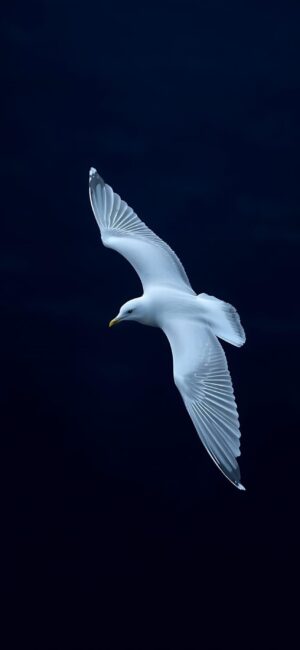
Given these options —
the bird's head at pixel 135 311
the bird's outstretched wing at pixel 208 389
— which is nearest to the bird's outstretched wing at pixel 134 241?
the bird's head at pixel 135 311

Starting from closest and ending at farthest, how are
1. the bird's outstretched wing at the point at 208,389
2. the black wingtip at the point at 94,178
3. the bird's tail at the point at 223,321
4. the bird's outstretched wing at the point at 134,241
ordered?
the bird's outstretched wing at the point at 208,389 < the bird's tail at the point at 223,321 < the bird's outstretched wing at the point at 134,241 < the black wingtip at the point at 94,178

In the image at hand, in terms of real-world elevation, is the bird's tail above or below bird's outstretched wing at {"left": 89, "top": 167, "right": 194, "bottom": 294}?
below

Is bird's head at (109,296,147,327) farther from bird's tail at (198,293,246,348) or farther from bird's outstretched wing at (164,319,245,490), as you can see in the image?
bird's tail at (198,293,246,348)

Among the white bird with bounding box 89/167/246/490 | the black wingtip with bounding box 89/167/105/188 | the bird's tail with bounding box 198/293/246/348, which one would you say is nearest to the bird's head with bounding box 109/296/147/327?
the white bird with bounding box 89/167/246/490

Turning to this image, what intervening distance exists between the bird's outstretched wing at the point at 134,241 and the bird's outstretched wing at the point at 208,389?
1.48 ft

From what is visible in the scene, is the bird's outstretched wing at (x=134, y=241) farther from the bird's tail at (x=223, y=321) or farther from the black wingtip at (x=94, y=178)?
the bird's tail at (x=223, y=321)

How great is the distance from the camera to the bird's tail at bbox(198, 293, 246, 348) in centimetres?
498

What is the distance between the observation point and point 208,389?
4.68 meters

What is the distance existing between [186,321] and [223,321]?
17 centimetres

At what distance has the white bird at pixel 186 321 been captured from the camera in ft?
14.8

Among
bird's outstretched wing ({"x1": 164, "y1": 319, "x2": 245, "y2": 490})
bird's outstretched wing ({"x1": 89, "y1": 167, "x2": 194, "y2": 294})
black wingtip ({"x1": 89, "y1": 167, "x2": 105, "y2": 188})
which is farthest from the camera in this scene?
black wingtip ({"x1": 89, "y1": 167, "x2": 105, "y2": 188})

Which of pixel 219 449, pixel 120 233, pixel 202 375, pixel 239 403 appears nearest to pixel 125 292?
pixel 120 233

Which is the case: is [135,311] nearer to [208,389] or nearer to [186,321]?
[186,321]

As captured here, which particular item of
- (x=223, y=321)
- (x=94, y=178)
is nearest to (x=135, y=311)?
(x=223, y=321)
